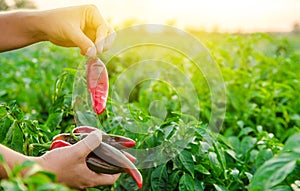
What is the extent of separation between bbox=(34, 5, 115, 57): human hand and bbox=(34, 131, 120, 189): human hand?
48cm

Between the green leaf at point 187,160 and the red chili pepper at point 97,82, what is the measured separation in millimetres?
387

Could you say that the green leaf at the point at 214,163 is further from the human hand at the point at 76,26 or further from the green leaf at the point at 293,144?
the green leaf at the point at 293,144

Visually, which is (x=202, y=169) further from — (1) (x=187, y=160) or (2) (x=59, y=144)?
(2) (x=59, y=144)

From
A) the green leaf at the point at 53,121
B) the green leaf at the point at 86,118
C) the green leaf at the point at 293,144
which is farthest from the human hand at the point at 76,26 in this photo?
the green leaf at the point at 293,144

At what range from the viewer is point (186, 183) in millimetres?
2154

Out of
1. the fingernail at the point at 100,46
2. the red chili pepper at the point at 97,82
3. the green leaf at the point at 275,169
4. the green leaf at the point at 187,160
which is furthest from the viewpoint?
the green leaf at the point at 187,160

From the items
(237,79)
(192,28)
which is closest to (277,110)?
(237,79)

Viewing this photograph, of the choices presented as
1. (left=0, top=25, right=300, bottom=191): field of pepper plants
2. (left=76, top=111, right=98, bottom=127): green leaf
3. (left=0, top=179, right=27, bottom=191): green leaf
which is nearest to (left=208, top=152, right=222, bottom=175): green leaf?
(left=0, top=25, right=300, bottom=191): field of pepper plants

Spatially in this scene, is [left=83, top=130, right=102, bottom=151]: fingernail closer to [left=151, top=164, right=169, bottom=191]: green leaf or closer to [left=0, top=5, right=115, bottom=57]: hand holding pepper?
[left=0, top=5, right=115, bottom=57]: hand holding pepper

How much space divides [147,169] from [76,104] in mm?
366

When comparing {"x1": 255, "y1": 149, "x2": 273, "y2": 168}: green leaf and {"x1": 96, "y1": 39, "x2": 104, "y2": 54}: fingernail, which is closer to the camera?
{"x1": 96, "y1": 39, "x2": 104, "y2": 54}: fingernail

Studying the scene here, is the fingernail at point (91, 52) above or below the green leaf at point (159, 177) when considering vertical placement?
above

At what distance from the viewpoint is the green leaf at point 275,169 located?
1326mm

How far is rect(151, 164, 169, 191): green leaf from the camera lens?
7.32 ft
